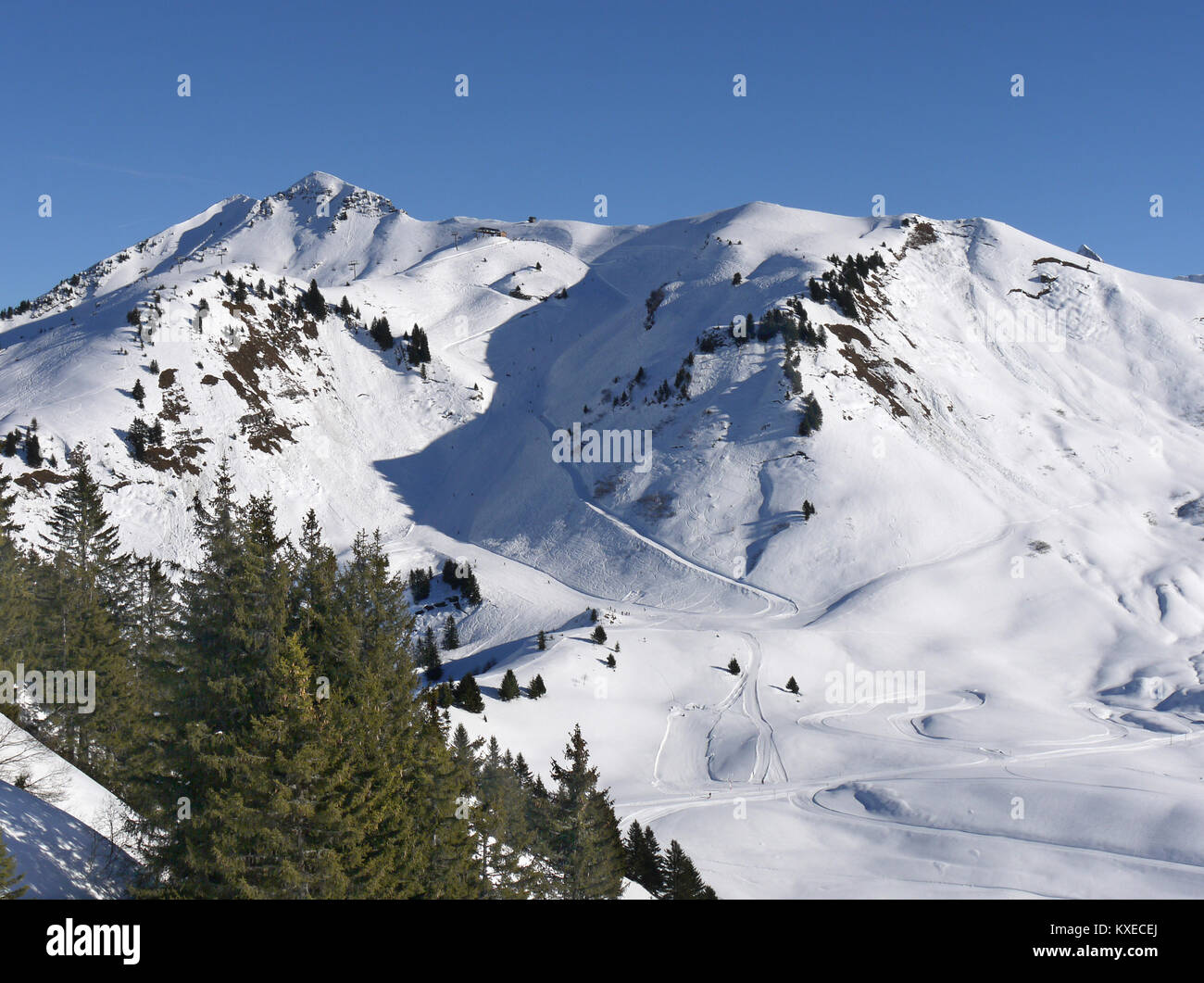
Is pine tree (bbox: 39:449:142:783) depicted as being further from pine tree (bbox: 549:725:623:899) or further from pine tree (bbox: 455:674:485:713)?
pine tree (bbox: 455:674:485:713)

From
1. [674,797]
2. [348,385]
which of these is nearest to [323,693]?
[674,797]

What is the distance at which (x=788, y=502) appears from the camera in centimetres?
7462

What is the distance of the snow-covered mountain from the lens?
1517 inches

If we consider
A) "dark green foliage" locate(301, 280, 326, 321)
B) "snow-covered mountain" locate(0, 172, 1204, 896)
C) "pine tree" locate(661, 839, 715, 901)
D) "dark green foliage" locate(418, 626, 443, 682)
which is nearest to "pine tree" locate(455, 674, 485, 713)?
"snow-covered mountain" locate(0, 172, 1204, 896)

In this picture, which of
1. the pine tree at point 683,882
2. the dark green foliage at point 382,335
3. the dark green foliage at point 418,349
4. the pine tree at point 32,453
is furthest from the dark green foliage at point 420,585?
the dark green foliage at point 382,335

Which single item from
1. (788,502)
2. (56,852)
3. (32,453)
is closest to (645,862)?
(56,852)

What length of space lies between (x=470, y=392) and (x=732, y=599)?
53578 millimetres

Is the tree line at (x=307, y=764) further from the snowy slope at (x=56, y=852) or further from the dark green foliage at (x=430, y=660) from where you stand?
the dark green foliage at (x=430, y=660)

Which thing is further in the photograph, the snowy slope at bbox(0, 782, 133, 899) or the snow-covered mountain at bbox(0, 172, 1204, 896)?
the snow-covered mountain at bbox(0, 172, 1204, 896)

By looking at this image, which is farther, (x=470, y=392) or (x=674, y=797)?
(x=470, y=392)

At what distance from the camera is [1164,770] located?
4038 cm

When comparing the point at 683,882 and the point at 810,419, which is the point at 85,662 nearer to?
the point at 683,882

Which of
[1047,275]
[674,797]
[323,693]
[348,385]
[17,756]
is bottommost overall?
[674,797]

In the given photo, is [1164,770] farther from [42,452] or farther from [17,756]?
[42,452]
